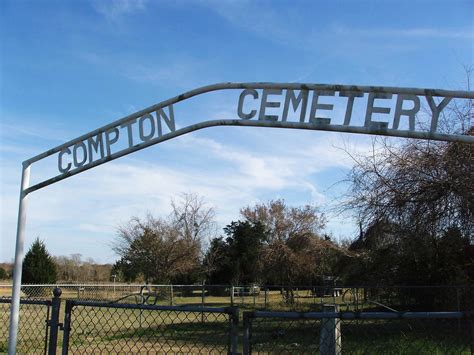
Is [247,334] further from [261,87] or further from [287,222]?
[287,222]

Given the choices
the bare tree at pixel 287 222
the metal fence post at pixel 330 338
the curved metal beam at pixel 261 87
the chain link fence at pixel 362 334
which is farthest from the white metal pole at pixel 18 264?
the bare tree at pixel 287 222

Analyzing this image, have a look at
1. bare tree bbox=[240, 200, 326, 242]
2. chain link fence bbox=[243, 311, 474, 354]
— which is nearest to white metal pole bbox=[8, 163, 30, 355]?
chain link fence bbox=[243, 311, 474, 354]

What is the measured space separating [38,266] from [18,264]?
1630 inches

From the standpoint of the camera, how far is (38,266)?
43.3 m

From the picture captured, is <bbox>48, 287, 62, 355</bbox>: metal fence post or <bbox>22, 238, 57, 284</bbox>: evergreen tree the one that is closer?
<bbox>48, 287, 62, 355</bbox>: metal fence post

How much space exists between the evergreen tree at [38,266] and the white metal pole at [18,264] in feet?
134

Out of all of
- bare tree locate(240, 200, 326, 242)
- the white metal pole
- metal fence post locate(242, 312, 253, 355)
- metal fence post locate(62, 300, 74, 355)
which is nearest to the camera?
metal fence post locate(242, 312, 253, 355)

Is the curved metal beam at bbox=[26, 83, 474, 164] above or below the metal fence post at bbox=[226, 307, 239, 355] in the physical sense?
above

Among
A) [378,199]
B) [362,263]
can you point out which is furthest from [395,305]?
[378,199]

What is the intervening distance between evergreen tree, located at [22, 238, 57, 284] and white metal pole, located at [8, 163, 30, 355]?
4075 cm

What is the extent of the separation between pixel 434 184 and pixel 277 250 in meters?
21.6

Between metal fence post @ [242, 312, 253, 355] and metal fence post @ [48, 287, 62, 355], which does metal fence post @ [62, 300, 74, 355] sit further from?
metal fence post @ [242, 312, 253, 355]

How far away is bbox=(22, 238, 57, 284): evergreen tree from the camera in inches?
1693

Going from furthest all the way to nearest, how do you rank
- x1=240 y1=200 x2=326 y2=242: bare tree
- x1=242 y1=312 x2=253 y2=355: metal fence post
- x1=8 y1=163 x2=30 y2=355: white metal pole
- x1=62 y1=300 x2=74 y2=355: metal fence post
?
x1=240 y1=200 x2=326 y2=242: bare tree, x1=8 y1=163 x2=30 y2=355: white metal pole, x1=62 y1=300 x2=74 y2=355: metal fence post, x1=242 y1=312 x2=253 y2=355: metal fence post
